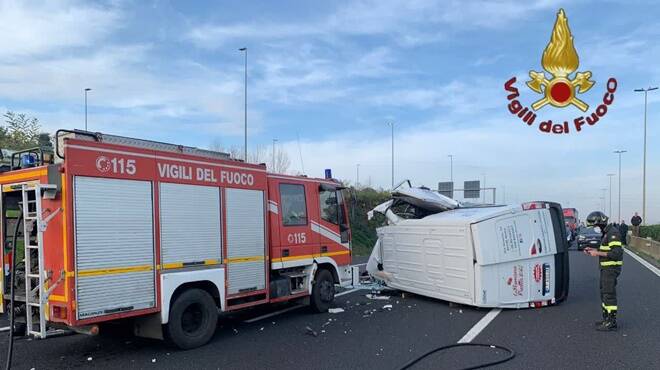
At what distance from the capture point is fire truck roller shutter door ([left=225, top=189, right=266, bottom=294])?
307 inches

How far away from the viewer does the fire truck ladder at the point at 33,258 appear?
5.86 metres

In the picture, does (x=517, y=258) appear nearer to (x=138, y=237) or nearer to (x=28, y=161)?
(x=138, y=237)

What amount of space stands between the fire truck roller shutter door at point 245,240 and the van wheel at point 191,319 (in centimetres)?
49

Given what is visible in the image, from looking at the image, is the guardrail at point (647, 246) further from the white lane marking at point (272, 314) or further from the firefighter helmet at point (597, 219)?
the white lane marking at point (272, 314)

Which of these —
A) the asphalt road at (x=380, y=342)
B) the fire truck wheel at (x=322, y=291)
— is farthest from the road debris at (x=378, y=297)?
the fire truck wheel at (x=322, y=291)

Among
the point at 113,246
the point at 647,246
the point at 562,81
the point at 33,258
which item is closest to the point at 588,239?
the point at 647,246

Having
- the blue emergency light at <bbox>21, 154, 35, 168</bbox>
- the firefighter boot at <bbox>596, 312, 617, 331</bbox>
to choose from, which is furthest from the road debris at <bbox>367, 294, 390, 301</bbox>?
the blue emergency light at <bbox>21, 154, 35, 168</bbox>

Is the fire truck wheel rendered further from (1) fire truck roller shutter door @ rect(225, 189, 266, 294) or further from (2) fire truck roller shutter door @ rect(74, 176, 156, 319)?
(2) fire truck roller shutter door @ rect(74, 176, 156, 319)

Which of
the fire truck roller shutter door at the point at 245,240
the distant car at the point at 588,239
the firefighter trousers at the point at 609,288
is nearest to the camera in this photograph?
the fire truck roller shutter door at the point at 245,240

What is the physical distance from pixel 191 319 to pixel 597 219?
21.6 ft

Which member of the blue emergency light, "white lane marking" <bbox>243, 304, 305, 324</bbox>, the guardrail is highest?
the blue emergency light

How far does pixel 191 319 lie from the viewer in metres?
A: 7.28

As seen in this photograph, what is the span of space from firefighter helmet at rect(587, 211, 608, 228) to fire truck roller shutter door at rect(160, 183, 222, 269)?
6.00m

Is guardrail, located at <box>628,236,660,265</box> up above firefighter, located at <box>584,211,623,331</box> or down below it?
below
